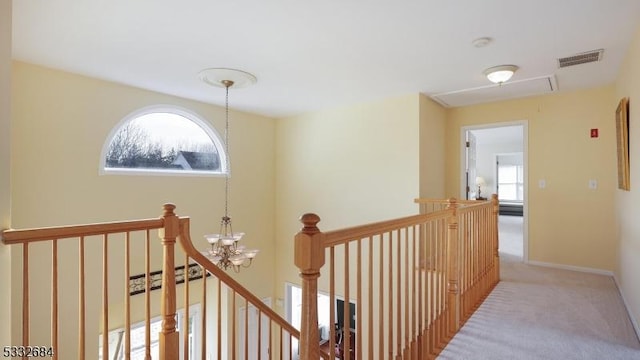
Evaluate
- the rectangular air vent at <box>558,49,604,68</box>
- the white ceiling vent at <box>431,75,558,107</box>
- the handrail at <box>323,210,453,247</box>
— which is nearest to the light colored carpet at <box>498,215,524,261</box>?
the white ceiling vent at <box>431,75,558,107</box>

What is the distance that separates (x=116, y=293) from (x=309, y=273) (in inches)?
141

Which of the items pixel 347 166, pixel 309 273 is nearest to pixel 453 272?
pixel 309 273

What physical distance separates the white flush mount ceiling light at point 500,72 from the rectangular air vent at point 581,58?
40 centimetres

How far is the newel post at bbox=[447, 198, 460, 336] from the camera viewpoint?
250 centimetres

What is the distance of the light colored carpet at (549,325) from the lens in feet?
7.15

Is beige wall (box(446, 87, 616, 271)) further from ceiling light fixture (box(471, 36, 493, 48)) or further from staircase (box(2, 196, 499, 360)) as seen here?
ceiling light fixture (box(471, 36, 493, 48))

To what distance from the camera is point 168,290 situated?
1.85 meters

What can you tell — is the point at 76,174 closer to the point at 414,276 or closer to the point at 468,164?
the point at 414,276

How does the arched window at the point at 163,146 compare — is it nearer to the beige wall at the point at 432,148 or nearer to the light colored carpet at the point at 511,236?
the beige wall at the point at 432,148

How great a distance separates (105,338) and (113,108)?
2.98 metres

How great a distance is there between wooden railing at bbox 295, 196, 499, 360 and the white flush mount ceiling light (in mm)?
1262

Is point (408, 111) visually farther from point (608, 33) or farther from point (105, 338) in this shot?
point (105, 338)

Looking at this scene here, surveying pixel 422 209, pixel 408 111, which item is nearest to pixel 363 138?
pixel 408 111

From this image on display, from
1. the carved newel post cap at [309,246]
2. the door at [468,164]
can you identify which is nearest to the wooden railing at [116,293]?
the carved newel post cap at [309,246]
